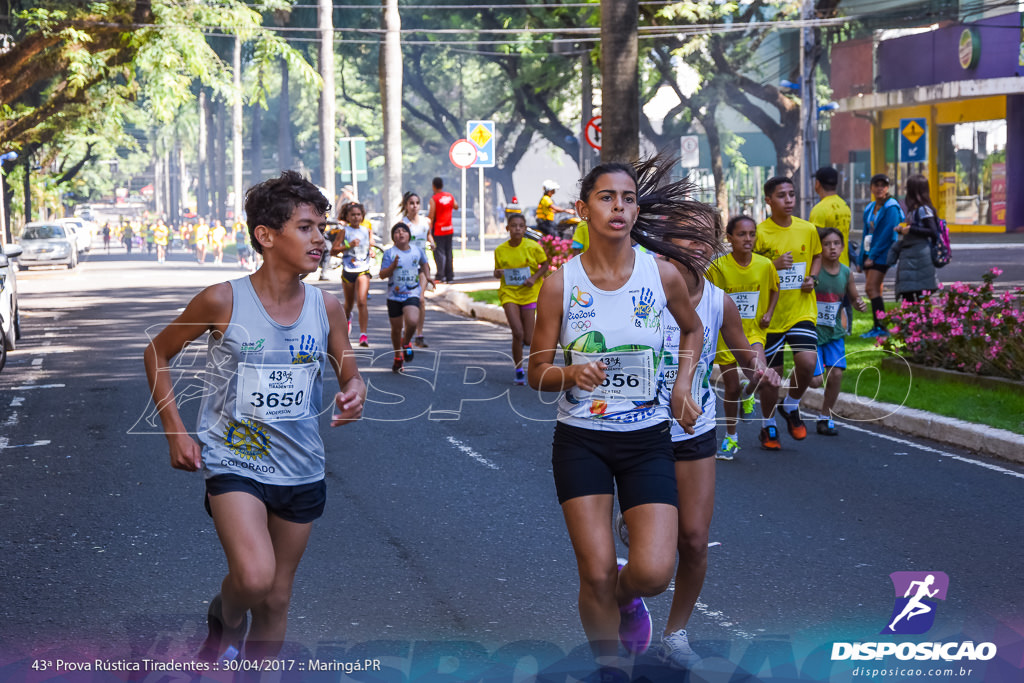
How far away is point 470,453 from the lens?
9758 millimetres

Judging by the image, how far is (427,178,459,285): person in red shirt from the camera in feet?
86.9

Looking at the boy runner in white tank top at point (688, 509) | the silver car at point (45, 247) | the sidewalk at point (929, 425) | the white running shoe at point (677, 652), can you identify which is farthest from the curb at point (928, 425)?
the silver car at point (45, 247)

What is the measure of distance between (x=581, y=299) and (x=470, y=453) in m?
5.37

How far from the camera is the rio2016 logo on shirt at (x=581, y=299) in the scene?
177 inches

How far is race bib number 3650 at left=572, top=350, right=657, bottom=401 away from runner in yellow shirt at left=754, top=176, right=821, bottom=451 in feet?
16.9

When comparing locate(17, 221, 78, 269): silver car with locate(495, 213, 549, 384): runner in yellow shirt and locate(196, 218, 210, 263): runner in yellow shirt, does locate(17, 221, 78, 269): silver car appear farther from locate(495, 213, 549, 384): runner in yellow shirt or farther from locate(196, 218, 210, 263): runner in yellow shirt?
locate(495, 213, 549, 384): runner in yellow shirt

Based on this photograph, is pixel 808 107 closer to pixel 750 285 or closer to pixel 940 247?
pixel 940 247

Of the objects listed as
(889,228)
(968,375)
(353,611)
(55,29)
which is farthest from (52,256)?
(353,611)

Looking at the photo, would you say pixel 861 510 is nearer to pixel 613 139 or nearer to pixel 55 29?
A: pixel 613 139

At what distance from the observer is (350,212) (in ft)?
51.9

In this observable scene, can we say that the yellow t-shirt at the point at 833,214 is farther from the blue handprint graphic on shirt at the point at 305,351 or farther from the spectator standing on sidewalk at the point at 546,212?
the spectator standing on sidewalk at the point at 546,212

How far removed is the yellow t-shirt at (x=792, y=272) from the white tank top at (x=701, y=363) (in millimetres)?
3756

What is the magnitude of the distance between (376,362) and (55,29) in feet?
54.8

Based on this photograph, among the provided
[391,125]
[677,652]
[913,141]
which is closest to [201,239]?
[391,125]
